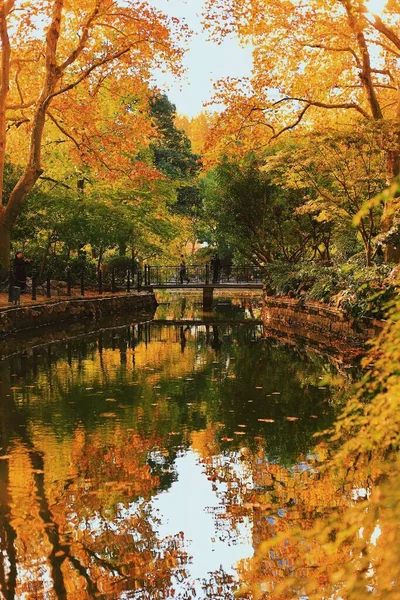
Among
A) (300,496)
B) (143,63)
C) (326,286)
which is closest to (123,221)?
(143,63)

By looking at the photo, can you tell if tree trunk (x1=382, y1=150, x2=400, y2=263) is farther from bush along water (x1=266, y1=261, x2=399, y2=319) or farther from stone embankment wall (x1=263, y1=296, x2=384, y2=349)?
stone embankment wall (x1=263, y1=296, x2=384, y2=349)

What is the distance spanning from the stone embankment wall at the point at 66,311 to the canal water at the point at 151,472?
571 centimetres

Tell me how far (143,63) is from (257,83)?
5.14 meters

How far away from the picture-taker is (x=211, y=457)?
318 inches

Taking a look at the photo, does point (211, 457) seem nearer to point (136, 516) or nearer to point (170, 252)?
point (136, 516)

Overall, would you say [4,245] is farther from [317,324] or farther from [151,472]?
[151,472]

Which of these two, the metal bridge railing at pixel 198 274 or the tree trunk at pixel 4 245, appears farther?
the metal bridge railing at pixel 198 274

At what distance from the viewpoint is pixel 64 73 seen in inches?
969

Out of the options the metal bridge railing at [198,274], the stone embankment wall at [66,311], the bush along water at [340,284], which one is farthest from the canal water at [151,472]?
the metal bridge railing at [198,274]

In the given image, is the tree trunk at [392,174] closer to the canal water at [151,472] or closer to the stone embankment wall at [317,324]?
the stone embankment wall at [317,324]

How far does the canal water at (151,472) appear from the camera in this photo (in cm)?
511

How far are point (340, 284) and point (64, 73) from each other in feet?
36.8

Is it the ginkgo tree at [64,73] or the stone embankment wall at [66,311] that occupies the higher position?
the ginkgo tree at [64,73]

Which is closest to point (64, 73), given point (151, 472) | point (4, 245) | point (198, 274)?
point (4, 245)
